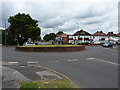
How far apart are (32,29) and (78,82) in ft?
128

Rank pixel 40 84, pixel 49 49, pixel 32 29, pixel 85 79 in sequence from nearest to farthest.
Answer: pixel 40 84 < pixel 85 79 < pixel 49 49 < pixel 32 29

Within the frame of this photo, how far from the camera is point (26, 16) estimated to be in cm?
5066

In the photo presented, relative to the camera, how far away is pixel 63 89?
5.17 m

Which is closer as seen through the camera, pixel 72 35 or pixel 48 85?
pixel 48 85

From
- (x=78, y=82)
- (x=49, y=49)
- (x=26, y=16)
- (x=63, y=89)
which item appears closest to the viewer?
(x=63, y=89)

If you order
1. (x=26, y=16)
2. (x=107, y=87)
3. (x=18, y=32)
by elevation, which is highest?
(x=26, y=16)

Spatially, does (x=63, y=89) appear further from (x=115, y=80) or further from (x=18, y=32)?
(x=18, y=32)

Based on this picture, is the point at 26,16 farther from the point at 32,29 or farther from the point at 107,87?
the point at 107,87

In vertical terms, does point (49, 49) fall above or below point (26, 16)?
below

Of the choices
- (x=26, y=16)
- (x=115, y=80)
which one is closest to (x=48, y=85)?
(x=115, y=80)

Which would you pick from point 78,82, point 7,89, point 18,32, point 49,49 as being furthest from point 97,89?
point 18,32

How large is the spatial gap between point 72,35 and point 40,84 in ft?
267

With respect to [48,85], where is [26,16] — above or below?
above

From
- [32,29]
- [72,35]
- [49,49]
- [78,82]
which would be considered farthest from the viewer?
[72,35]
